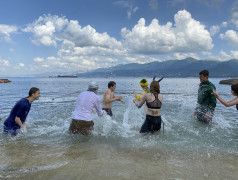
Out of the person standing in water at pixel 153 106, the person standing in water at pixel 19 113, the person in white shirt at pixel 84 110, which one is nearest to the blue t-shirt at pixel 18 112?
the person standing in water at pixel 19 113

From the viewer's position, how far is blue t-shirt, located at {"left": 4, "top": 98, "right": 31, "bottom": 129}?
20.3 ft

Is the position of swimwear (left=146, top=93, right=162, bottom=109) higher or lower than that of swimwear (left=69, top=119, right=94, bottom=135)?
higher

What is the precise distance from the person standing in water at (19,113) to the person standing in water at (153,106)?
3803mm

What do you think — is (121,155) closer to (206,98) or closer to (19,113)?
(19,113)

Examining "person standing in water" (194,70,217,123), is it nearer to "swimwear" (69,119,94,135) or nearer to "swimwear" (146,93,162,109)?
"swimwear" (146,93,162,109)

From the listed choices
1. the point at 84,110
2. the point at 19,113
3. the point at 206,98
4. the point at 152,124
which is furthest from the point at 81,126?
the point at 206,98

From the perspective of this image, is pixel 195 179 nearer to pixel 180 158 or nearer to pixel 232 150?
pixel 180 158

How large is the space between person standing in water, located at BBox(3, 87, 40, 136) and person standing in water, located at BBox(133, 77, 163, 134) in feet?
12.5

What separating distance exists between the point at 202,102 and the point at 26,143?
720 cm

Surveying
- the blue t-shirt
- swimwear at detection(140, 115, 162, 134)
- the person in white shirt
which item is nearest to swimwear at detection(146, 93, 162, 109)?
swimwear at detection(140, 115, 162, 134)

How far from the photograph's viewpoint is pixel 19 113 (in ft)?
20.4

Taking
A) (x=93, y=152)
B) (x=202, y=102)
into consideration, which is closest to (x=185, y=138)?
(x=202, y=102)

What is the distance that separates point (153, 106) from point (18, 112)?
15.0 feet

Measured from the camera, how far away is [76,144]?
Result: 6637mm
